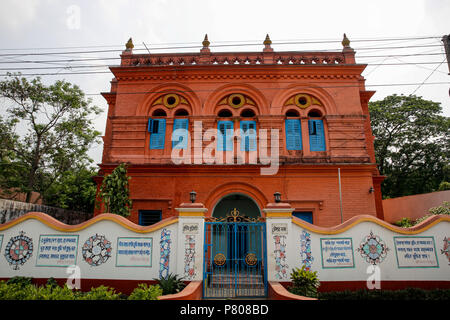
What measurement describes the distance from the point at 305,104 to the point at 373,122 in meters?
15.2

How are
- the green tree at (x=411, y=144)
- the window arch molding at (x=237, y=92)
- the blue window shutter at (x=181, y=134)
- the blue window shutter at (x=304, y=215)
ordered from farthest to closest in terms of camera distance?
the green tree at (x=411, y=144), the window arch molding at (x=237, y=92), the blue window shutter at (x=181, y=134), the blue window shutter at (x=304, y=215)

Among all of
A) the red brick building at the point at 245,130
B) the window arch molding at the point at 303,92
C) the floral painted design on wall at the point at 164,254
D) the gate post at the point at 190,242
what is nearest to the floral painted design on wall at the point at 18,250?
the floral painted design on wall at the point at 164,254

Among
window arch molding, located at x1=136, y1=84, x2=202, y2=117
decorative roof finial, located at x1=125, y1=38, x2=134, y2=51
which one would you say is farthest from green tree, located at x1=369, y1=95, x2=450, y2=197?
decorative roof finial, located at x1=125, y1=38, x2=134, y2=51

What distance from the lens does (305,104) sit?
12305 millimetres

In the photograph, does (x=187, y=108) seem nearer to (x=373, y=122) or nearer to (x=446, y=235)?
(x=446, y=235)

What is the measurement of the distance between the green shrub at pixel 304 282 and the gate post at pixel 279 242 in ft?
1.05

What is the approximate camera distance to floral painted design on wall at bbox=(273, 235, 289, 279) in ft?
21.7

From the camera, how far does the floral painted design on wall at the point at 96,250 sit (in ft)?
22.0

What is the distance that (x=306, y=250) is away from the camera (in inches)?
265

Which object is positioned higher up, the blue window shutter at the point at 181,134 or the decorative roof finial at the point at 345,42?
the decorative roof finial at the point at 345,42

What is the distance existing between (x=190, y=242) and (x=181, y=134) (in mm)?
6160

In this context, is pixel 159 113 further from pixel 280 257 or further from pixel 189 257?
pixel 280 257

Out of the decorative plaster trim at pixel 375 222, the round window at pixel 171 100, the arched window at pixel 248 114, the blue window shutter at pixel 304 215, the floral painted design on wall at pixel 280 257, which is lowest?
the floral painted design on wall at pixel 280 257

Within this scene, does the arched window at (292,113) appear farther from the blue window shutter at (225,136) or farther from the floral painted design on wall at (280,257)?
the floral painted design on wall at (280,257)
